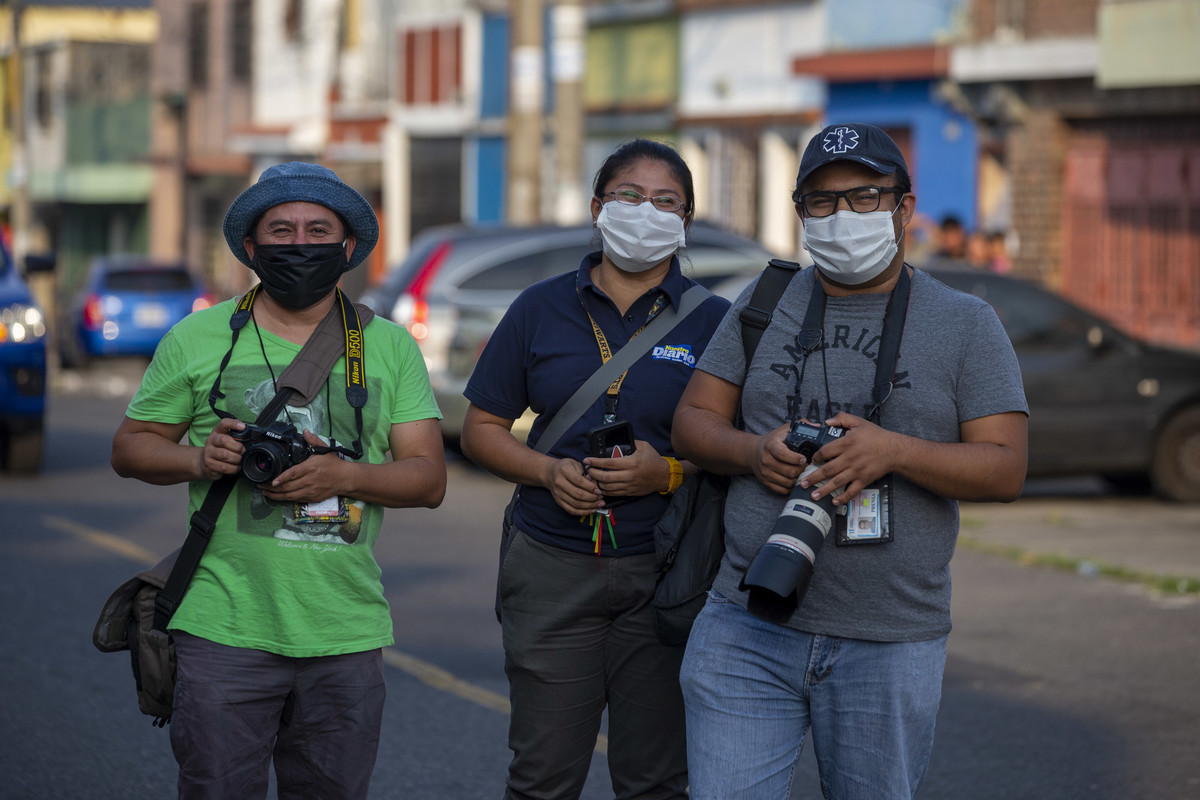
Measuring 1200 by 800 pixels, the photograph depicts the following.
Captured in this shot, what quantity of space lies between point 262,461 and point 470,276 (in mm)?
9938

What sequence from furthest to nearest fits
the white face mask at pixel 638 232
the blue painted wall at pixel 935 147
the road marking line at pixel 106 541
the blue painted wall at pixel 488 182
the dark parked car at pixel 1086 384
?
1. the blue painted wall at pixel 488 182
2. the blue painted wall at pixel 935 147
3. the dark parked car at pixel 1086 384
4. the road marking line at pixel 106 541
5. the white face mask at pixel 638 232

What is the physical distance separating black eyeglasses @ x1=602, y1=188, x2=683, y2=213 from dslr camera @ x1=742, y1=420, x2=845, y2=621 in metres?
0.95

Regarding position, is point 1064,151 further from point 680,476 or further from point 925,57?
point 680,476

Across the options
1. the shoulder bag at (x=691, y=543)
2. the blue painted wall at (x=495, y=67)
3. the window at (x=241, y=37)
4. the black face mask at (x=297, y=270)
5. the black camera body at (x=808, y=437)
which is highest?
the window at (x=241, y=37)

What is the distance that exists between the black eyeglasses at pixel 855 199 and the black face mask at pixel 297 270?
1047 mm

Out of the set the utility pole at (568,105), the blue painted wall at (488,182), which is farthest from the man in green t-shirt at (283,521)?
the blue painted wall at (488,182)

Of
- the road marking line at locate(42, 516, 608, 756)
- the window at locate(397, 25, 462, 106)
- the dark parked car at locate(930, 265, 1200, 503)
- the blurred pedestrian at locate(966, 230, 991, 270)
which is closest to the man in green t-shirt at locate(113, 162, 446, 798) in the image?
the road marking line at locate(42, 516, 608, 756)

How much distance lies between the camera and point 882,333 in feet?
11.8

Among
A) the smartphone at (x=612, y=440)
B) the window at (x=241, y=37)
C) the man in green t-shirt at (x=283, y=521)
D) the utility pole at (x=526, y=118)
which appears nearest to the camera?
the man in green t-shirt at (x=283, y=521)

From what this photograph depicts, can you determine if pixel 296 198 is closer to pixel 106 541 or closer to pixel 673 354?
pixel 673 354

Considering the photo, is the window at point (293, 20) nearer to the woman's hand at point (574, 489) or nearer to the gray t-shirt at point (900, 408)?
the woman's hand at point (574, 489)

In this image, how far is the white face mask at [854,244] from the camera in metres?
3.57

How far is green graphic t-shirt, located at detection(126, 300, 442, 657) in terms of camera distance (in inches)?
148

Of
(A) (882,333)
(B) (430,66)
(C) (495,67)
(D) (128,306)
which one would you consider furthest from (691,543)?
(B) (430,66)
